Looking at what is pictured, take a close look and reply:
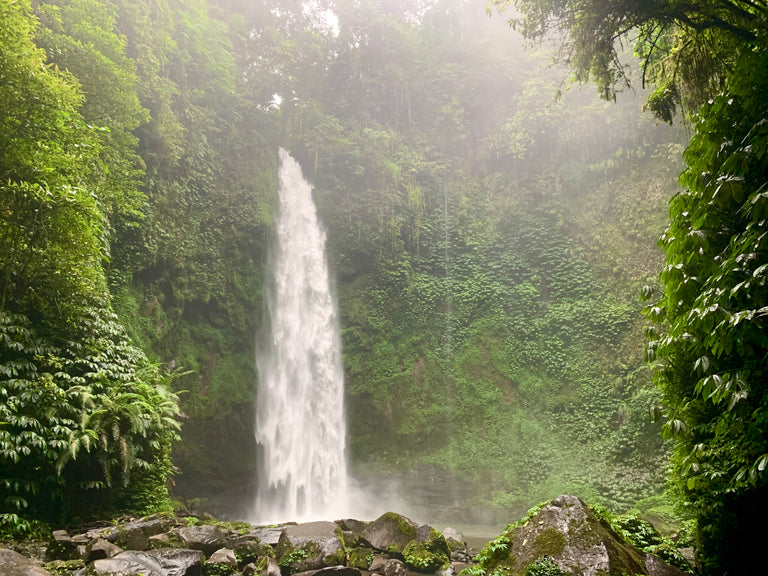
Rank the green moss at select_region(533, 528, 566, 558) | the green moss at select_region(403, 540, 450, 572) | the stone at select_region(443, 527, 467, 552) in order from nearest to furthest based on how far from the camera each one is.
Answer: the green moss at select_region(533, 528, 566, 558) < the green moss at select_region(403, 540, 450, 572) < the stone at select_region(443, 527, 467, 552)

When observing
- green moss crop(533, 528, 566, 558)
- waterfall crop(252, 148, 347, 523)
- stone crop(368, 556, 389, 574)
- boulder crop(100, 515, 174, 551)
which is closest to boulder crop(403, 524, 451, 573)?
stone crop(368, 556, 389, 574)

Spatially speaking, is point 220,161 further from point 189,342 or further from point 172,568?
point 172,568

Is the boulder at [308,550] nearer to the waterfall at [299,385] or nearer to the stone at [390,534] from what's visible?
the stone at [390,534]

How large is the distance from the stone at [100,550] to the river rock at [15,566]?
35.0 inches

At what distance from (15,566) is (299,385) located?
10851 mm

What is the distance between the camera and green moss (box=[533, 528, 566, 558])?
4.18 m

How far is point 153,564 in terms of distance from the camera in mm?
5098

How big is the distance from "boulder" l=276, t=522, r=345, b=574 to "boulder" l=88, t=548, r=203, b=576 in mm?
1218

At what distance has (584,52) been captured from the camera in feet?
16.5

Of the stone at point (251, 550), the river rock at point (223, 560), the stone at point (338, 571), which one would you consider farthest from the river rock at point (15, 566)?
the stone at point (338, 571)

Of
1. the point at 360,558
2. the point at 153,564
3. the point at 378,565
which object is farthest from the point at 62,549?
the point at 378,565

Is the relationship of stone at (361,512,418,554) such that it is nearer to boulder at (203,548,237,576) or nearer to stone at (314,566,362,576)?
stone at (314,566,362,576)

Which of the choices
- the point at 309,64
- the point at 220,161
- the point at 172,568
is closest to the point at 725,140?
the point at 172,568

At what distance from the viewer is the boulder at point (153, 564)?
4.79 meters
